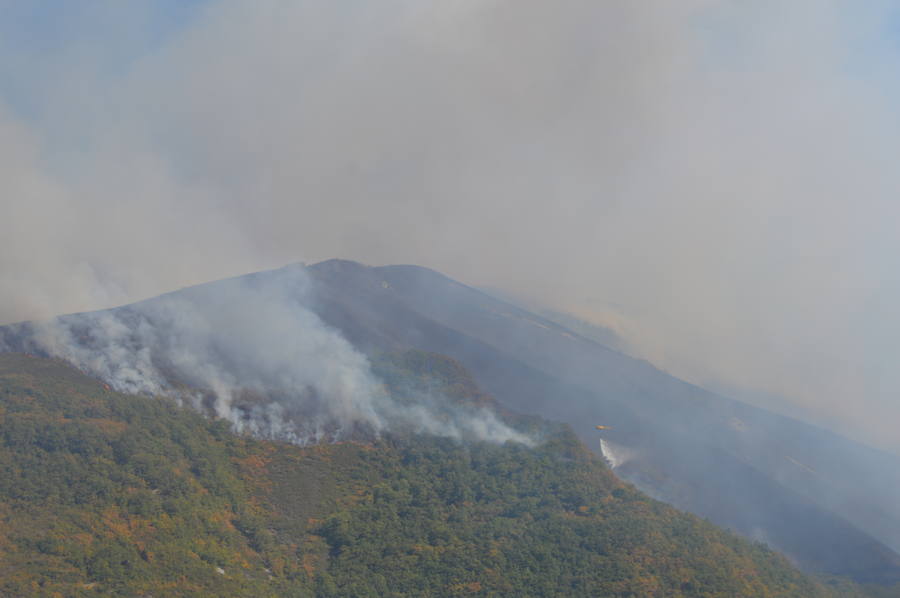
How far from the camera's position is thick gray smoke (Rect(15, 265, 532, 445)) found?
59.1 meters

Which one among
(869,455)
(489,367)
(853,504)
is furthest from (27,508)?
(869,455)

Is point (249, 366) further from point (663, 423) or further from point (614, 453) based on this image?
point (663, 423)

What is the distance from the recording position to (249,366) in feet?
219

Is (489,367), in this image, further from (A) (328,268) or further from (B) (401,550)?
(B) (401,550)

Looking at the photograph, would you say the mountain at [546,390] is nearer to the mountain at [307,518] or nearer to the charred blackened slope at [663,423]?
the charred blackened slope at [663,423]

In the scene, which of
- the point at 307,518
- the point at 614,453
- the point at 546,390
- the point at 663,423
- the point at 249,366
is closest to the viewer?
the point at 307,518

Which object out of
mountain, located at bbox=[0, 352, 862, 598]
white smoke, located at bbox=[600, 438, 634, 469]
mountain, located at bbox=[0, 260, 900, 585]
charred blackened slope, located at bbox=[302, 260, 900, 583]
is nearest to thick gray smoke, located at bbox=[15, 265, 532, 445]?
mountain, located at bbox=[0, 260, 900, 585]

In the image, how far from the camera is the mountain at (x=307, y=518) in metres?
40.8

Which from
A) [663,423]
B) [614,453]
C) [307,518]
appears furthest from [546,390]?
[307,518]

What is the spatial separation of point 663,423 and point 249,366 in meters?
46.1

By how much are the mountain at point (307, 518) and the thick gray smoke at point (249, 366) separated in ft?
6.93

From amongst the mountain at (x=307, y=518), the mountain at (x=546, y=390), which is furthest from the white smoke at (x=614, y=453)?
the mountain at (x=307, y=518)

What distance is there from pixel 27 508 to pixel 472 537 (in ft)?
92.0

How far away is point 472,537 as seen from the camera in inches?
2092
